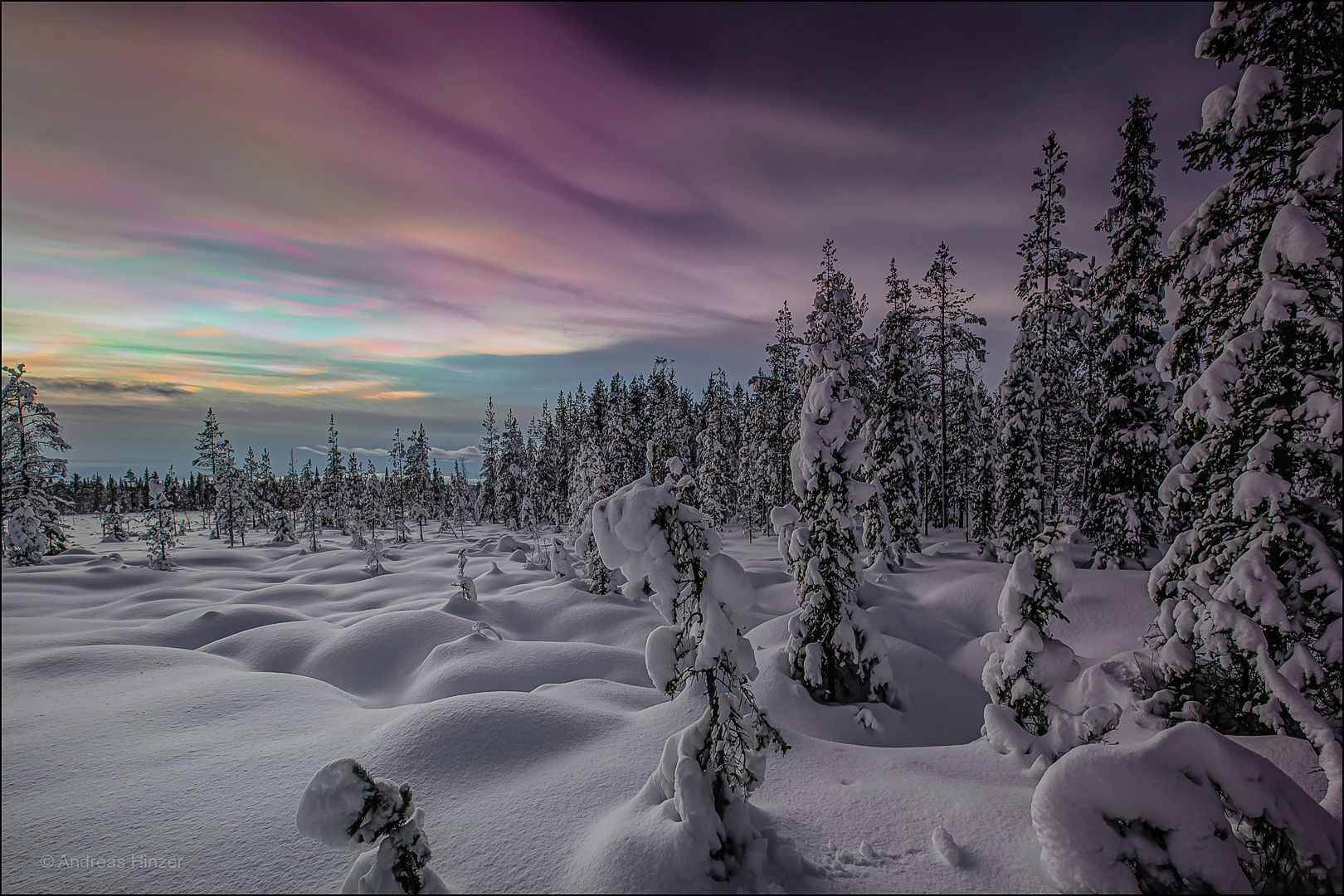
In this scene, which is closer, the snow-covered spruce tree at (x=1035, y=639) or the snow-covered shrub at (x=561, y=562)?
the snow-covered spruce tree at (x=1035, y=639)

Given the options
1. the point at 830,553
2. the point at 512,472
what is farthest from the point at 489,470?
the point at 830,553

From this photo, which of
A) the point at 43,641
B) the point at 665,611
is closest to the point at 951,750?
the point at 665,611

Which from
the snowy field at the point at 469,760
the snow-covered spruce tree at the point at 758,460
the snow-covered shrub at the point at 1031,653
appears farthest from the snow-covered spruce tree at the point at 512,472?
the snow-covered shrub at the point at 1031,653

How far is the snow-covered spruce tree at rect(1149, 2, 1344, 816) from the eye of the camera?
5820mm

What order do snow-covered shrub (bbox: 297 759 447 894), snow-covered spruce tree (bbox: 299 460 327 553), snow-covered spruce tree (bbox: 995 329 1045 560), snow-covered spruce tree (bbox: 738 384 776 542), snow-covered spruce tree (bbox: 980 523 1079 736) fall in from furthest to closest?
snow-covered spruce tree (bbox: 299 460 327 553)
snow-covered spruce tree (bbox: 738 384 776 542)
snow-covered spruce tree (bbox: 995 329 1045 560)
snow-covered spruce tree (bbox: 980 523 1079 736)
snow-covered shrub (bbox: 297 759 447 894)

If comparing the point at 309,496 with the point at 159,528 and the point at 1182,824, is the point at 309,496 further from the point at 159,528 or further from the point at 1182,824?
the point at 1182,824

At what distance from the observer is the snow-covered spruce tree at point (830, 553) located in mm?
11609

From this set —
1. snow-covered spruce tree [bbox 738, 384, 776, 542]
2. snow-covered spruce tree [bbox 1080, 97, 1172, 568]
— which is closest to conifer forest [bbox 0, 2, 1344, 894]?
snow-covered spruce tree [bbox 1080, 97, 1172, 568]

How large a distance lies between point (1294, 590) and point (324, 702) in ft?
46.7

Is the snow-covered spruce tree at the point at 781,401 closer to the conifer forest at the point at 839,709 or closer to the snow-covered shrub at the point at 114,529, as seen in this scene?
the conifer forest at the point at 839,709

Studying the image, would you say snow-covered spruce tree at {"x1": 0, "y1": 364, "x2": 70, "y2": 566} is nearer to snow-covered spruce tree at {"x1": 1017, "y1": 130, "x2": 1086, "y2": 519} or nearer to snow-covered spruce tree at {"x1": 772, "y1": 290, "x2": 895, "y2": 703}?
snow-covered spruce tree at {"x1": 772, "y1": 290, "x2": 895, "y2": 703}

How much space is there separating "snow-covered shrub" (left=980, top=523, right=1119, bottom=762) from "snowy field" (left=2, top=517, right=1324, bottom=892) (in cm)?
45

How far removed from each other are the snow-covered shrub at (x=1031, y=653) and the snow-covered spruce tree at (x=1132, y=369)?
51.8 feet

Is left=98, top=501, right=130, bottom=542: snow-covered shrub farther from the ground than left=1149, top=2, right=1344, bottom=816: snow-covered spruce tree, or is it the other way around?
left=1149, top=2, right=1344, bottom=816: snow-covered spruce tree
